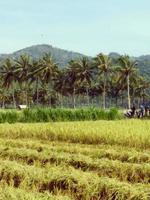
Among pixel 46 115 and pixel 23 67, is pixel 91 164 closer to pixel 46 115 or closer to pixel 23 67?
pixel 46 115

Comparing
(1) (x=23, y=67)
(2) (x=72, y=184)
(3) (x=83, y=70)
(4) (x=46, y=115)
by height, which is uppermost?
(1) (x=23, y=67)

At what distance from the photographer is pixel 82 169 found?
1327 cm

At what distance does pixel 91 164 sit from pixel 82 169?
0.27 metres

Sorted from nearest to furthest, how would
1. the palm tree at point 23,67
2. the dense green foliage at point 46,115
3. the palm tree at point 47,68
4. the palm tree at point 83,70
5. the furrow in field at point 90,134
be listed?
the furrow in field at point 90,134 → the dense green foliage at point 46,115 → the palm tree at point 47,68 → the palm tree at point 83,70 → the palm tree at point 23,67

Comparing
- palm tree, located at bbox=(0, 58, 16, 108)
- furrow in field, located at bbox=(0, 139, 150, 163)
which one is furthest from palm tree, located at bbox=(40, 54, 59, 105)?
furrow in field, located at bbox=(0, 139, 150, 163)

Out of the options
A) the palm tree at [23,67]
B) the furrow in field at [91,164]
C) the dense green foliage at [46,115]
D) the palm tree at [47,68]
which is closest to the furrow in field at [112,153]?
the furrow in field at [91,164]

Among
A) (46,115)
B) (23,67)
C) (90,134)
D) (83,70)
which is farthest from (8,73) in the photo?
(90,134)

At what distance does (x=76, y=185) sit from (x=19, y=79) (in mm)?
75303

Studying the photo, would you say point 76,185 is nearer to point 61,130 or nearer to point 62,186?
point 62,186

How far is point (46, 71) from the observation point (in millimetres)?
80688

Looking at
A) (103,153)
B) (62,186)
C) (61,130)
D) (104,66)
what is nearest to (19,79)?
(104,66)

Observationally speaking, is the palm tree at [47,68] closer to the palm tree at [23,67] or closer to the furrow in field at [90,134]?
the palm tree at [23,67]

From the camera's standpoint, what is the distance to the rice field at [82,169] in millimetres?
9594

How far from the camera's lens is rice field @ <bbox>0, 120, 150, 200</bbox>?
9594mm
